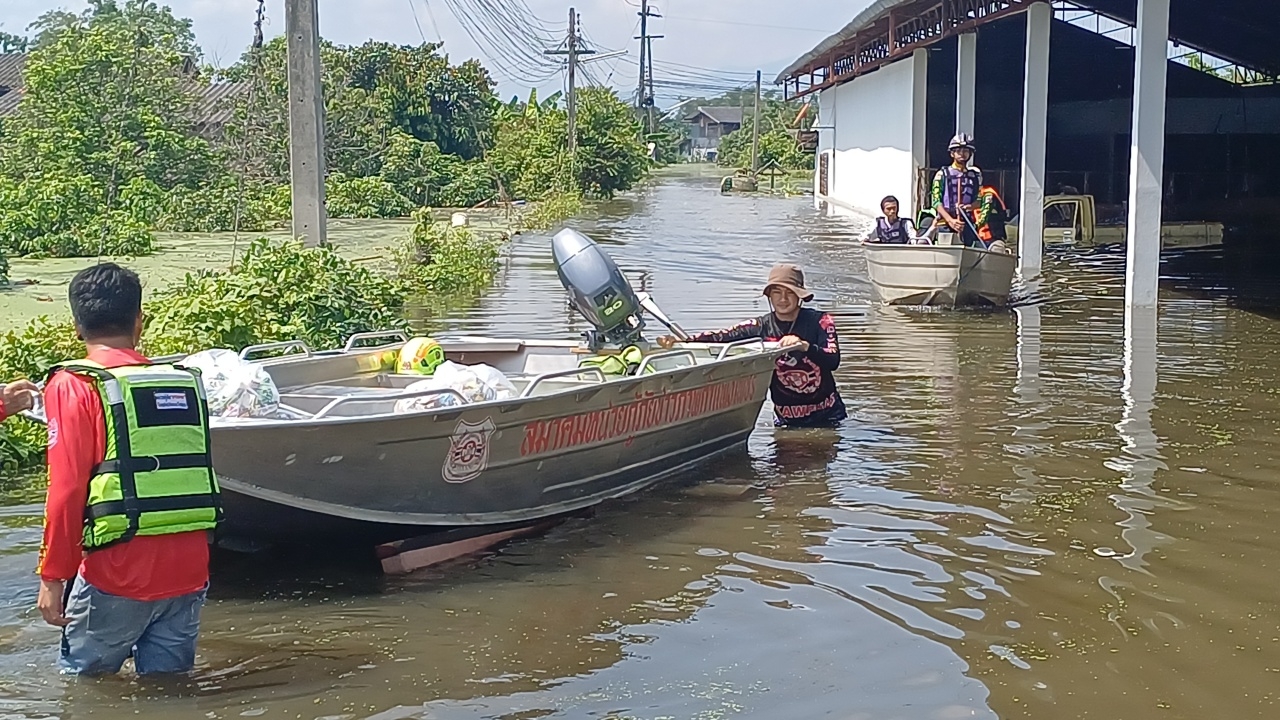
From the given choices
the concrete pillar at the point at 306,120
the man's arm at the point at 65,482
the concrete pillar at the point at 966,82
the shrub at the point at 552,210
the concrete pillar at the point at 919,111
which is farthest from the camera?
the shrub at the point at 552,210

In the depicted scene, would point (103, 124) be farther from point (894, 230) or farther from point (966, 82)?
point (894, 230)

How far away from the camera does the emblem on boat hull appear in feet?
21.6

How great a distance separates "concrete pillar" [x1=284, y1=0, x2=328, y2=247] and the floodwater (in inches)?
243

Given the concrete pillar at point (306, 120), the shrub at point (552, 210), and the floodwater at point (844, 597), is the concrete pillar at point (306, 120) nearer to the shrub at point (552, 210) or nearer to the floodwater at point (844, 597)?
the floodwater at point (844, 597)

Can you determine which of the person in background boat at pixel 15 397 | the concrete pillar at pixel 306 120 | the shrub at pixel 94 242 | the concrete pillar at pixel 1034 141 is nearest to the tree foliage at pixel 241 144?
the shrub at pixel 94 242

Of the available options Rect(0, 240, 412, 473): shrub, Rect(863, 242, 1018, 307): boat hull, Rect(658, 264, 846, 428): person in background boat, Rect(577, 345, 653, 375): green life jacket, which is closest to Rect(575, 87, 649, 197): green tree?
Rect(863, 242, 1018, 307): boat hull

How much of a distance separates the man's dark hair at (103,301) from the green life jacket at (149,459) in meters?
0.13

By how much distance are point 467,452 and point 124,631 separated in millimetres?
2281

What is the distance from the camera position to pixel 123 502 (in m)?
4.43

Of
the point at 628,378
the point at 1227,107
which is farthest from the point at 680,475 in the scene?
the point at 1227,107

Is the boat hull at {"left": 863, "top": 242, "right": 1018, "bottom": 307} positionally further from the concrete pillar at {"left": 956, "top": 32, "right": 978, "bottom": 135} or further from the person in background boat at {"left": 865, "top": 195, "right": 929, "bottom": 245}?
the concrete pillar at {"left": 956, "top": 32, "right": 978, "bottom": 135}

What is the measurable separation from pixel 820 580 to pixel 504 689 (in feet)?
6.24

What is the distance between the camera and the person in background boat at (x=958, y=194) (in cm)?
1623

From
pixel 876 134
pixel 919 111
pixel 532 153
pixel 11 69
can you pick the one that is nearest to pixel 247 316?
pixel 919 111
